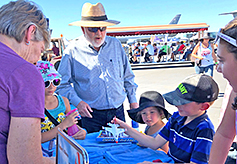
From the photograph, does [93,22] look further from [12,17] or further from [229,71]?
[229,71]

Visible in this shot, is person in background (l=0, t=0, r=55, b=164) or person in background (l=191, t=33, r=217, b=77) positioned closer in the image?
person in background (l=0, t=0, r=55, b=164)

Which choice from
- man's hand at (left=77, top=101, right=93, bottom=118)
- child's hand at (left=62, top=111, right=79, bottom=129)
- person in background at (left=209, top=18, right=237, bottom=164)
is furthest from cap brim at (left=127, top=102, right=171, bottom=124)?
person in background at (left=209, top=18, right=237, bottom=164)

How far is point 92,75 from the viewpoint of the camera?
276 centimetres

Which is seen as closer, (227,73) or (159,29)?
(227,73)

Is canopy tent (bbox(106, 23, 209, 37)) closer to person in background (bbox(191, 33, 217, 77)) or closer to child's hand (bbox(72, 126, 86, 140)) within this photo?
person in background (bbox(191, 33, 217, 77))

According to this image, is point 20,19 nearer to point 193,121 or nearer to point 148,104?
point 193,121

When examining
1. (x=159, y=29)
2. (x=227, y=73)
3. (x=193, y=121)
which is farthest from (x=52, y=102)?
(x=159, y=29)

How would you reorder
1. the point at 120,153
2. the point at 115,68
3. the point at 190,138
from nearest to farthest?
the point at 190,138
the point at 120,153
the point at 115,68

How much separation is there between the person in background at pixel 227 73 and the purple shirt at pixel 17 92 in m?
0.78

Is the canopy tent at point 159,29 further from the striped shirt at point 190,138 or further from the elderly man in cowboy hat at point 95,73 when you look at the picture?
the striped shirt at point 190,138

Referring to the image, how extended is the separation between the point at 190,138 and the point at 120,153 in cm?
63

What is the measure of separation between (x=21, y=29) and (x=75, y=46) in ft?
5.92

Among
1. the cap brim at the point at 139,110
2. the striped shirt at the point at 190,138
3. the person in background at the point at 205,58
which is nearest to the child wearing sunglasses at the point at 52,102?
the cap brim at the point at 139,110

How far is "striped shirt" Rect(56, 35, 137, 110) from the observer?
2773 millimetres
